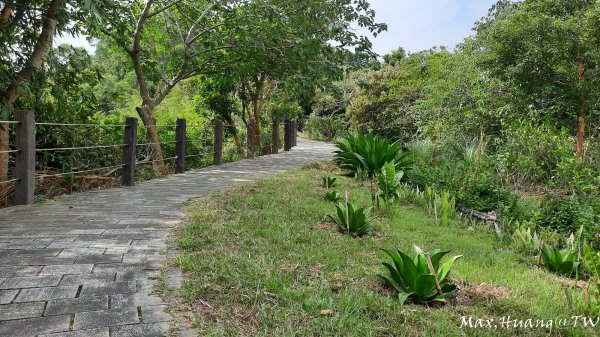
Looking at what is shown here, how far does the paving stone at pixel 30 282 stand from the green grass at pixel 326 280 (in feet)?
2.40

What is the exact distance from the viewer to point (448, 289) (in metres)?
2.33

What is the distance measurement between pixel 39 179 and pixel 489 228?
564cm

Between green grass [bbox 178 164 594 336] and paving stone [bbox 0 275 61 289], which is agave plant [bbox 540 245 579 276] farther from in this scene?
paving stone [bbox 0 275 61 289]

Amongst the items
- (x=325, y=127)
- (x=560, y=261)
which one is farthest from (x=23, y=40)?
(x=325, y=127)

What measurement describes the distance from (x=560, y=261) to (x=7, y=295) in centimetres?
351

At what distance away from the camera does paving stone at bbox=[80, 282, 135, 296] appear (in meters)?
2.30

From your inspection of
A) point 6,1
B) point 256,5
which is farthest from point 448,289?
point 256,5

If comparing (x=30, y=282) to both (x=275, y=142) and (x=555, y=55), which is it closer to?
(x=555, y=55)

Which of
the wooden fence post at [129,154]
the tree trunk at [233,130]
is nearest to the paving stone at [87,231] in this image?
the wooden fence post at [129,154]

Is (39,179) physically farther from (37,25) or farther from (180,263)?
(180,263)

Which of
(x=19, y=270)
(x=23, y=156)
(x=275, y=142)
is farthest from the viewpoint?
(x=275, y=142)

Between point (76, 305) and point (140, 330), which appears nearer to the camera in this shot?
point (140, 330)

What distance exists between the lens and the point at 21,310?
207cm

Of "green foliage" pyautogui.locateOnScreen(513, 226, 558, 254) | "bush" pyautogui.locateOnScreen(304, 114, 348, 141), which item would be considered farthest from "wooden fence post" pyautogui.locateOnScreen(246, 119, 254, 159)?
"bush" pyautogui.locateOnScreen(304, 114, 348, 141)
